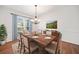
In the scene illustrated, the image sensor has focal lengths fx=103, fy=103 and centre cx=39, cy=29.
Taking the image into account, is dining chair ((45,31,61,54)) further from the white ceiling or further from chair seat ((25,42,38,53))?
the white ceiling

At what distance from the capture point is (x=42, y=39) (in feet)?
6.21

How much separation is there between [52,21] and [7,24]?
2.65 ft

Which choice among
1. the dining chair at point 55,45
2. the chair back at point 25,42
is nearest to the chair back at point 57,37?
the dining chair at point 55,45

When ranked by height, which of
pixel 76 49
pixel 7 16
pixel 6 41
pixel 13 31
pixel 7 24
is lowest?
pixel 76 49

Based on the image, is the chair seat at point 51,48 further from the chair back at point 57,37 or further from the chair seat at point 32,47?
the chair seat at point 32,47

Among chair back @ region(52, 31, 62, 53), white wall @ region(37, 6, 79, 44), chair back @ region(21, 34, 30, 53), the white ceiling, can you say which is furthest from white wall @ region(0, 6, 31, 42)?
chair back @ region(52, 31, 62, 53)

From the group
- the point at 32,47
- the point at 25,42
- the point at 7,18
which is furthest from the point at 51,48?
the point at 7,18

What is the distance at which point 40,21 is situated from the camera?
1855 millimetres

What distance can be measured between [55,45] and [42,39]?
26 centimetres

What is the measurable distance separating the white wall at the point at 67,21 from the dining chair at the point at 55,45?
0.09 m

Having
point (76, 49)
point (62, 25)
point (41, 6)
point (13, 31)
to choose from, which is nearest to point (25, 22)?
point (13, 31)

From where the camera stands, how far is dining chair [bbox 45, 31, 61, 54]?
1857mm
